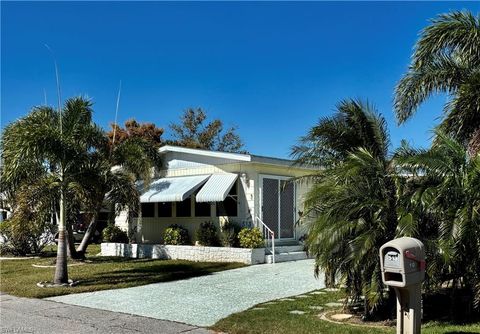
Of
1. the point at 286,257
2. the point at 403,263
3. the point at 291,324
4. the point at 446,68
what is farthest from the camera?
the point at 286,257

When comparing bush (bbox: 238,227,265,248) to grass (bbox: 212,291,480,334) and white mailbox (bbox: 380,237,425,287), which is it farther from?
white mailbox (bbox: 380,237,425,287)

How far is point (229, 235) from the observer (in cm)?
1667

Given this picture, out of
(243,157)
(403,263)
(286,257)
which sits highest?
(243,157)

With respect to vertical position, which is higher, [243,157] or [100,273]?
[243,157]

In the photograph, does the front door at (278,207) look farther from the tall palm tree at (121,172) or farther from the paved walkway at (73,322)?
the paved walkway at (73,322)

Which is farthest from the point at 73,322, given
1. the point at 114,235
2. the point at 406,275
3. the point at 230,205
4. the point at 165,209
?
the point at 114,235

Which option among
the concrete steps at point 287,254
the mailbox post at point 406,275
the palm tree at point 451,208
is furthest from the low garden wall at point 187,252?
the mailbox post at point 406,275

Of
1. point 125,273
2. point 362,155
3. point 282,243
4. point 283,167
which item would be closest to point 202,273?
point 125,273

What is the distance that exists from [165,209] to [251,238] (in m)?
5.35

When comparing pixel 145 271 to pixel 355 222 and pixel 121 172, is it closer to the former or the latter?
pixel 121 172

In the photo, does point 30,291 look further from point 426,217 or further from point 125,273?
point 426,217

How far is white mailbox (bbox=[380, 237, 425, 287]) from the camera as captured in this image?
561 centimetres

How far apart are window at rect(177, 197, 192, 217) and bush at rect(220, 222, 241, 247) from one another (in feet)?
7.75

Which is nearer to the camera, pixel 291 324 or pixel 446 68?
pixel 291 324
